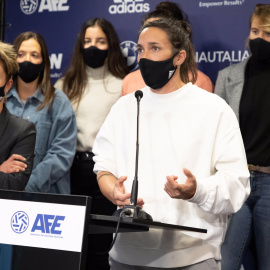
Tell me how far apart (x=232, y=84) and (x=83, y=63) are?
1239 millimetres

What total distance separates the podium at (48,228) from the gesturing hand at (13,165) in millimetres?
871

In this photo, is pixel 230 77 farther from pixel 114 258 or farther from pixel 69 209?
pixel 69 209

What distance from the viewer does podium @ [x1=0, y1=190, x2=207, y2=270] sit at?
6.34 feet

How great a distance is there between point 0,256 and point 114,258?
2.10 ft

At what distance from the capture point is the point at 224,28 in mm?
4434

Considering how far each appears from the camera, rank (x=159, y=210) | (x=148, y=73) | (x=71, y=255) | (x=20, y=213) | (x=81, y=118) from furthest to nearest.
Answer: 1. (x=81, y=118)
2. (x=148, y=73)
3. (x=159, y=210)
4. (x=20, y=213)
5. (x=71, y=255)

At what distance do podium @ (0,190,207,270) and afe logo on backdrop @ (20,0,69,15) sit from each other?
3.31m

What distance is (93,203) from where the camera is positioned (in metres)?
4.23

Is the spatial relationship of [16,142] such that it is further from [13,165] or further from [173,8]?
[173,8]

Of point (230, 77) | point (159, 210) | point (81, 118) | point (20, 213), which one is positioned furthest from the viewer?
point (81, 118)

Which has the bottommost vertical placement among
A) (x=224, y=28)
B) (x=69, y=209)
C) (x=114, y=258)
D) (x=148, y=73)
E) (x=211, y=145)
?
(x=114, y=258)

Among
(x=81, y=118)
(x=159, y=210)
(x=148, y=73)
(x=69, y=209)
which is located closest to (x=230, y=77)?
(x=81, y=118)

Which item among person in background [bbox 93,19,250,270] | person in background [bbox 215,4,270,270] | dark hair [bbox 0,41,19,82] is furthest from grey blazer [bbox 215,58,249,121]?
dark hair [bbox 0,41,19,82]

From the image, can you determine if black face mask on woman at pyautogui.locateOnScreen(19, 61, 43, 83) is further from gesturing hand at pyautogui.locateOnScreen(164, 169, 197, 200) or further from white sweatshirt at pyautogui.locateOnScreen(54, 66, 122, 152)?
gesturing hand at pyautogui.locateOnScreen(164, 169, 197, 200)
